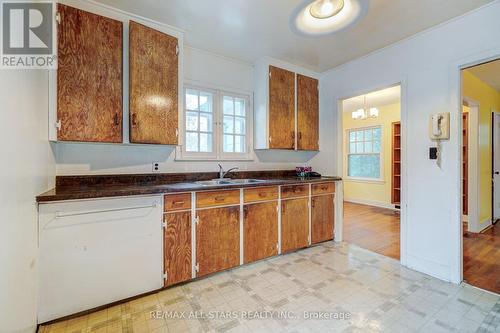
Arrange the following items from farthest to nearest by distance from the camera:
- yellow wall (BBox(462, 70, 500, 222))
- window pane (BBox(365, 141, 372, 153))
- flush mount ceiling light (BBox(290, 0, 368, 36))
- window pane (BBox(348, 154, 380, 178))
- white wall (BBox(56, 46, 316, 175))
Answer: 1. window pane (BBox(365, 141, 372, 153))
2. window pane (BBox(348, 154, 380, 178))
3. yellow wall (BBox(462, 70, 500, 222))
4. white wall (BBox(56, 46, 316, 175))
5. flush mount ceiling light (BBox(290, 0, 368, 36))

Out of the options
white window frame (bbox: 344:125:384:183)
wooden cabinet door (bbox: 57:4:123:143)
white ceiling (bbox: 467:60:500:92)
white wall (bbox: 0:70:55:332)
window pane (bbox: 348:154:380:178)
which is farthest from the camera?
window pane (bbox: 348:154:380:178)

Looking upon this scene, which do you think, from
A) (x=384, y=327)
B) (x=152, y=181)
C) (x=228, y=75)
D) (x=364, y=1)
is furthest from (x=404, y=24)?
(x=152, y=181)

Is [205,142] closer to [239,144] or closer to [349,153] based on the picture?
[239,144]

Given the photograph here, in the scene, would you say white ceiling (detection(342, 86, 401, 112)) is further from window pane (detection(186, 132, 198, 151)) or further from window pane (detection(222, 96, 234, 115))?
window pane (detection(186, 132, 198, 151))

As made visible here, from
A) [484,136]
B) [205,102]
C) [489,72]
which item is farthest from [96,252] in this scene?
[484,136]

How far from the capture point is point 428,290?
Answer: 6.49 ft

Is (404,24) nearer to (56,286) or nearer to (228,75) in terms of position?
(228,75)

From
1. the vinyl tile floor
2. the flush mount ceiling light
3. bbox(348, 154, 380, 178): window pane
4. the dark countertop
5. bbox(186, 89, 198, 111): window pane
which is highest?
the flush mount ceiling light

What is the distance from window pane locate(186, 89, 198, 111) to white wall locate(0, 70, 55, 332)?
1.33m

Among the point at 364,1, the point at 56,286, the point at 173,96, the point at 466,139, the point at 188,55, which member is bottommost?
the point at 56,286

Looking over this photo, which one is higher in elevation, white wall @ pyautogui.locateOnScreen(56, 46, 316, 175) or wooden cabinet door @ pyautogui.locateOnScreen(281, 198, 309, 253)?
white wall @ pyautogui.locateOnScreen(56, 46, 316, 175)

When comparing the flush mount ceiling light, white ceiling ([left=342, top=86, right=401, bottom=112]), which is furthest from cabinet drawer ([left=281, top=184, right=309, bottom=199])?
white ceiling ([left=342, top=86, right=401, bottom=112])

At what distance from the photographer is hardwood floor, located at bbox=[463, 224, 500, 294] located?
2.10m

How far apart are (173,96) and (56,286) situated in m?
1.75
